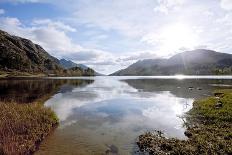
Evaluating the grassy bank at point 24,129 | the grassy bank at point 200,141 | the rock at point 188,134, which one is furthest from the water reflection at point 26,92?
the rock at point 188,134

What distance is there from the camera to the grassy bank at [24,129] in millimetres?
18908

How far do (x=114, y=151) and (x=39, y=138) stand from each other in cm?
819

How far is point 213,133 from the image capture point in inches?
945

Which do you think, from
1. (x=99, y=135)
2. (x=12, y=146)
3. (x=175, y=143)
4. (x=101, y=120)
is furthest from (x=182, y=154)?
(x=101, y=120)

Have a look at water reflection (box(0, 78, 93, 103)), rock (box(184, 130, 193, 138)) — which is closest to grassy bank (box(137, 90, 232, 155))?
rock (box(184, 130, 193, 138))

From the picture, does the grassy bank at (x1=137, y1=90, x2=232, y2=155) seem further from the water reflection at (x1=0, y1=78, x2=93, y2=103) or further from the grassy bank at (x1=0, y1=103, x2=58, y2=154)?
the water reflection at (x1=0, y1=78, x2=93, y2=103)

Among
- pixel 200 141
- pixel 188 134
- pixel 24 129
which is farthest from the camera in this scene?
pixel 188 134

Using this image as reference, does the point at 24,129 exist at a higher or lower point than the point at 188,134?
higher

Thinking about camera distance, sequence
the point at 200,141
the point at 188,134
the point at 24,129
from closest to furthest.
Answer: the point at 200,141
the point at 24,129
the point at 188,134

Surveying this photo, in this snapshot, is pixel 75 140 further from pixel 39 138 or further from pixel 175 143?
pixel 175 143

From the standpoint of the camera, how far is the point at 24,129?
2447cm

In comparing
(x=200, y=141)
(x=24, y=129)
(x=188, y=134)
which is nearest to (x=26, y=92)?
(x=24, y=129)

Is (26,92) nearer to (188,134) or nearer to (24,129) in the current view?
(24,129)

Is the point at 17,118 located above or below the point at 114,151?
above
